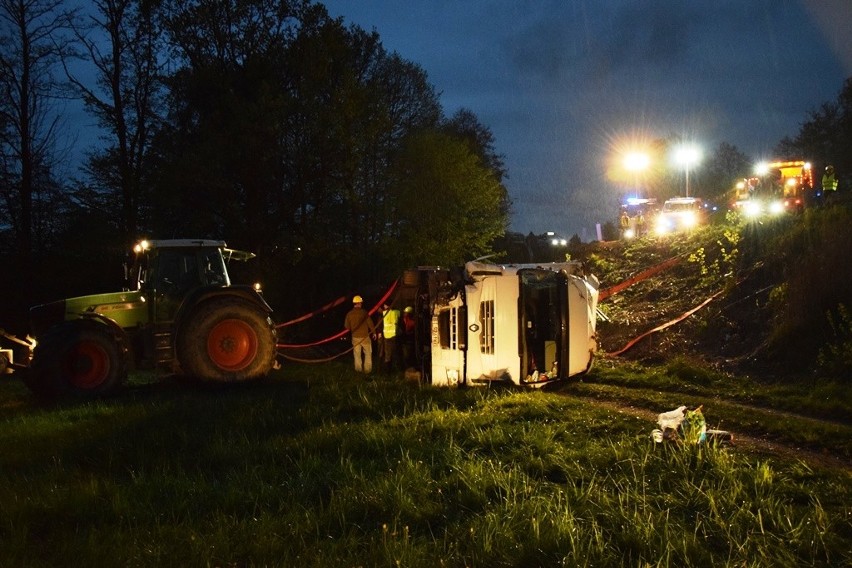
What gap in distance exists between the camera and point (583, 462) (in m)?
7.25

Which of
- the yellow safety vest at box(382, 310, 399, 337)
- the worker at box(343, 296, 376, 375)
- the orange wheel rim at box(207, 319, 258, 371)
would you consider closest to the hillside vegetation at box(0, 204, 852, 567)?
the orange wheel rim at box(207, 319, 258, 371)

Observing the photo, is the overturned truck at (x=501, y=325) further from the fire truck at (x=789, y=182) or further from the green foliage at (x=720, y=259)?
the fire truck at (x=789, y=182)

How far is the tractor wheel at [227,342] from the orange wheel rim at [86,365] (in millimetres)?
1247

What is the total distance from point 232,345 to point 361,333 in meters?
3.07

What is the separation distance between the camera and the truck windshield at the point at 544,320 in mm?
12234

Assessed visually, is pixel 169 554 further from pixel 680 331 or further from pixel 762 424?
pixel 680 331

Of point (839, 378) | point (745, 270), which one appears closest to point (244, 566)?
point (839, 378)

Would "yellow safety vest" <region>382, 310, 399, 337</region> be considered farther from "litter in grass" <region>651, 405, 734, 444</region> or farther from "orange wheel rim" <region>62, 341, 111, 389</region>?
"litter in grass" <region>651, 405, 734, 444</region>

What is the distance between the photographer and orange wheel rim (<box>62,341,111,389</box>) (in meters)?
11.9

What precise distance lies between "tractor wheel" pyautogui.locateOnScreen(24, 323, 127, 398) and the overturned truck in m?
5.31

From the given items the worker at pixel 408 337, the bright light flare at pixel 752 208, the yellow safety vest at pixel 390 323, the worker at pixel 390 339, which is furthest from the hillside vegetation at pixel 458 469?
the bright light flare at pixel 752 208

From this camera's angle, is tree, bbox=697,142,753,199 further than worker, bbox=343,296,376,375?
Yes

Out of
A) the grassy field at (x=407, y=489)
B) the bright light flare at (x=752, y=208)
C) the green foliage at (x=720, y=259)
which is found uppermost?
the bright light flare at (x=752, y=208)

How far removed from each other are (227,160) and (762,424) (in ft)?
64.2
